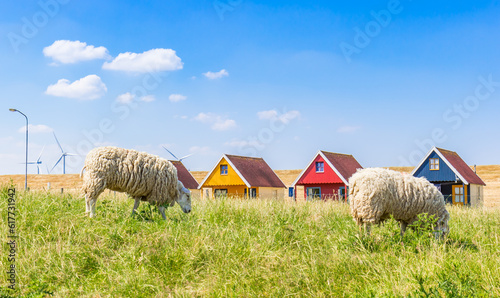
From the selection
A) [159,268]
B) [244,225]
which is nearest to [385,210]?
[244,225]

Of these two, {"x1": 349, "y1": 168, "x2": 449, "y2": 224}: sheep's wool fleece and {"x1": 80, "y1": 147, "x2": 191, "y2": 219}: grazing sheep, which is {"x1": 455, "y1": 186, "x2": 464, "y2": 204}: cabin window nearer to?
{"x1": 349, "y1": 168, "x2": 449, "y2": 224}: sheep's wool fleece

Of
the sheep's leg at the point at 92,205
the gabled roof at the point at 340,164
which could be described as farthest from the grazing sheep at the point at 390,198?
the gabled roof at the point at 340,164

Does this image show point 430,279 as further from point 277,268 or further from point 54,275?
→ point 54,275

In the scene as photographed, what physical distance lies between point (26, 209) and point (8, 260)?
2.58 meters

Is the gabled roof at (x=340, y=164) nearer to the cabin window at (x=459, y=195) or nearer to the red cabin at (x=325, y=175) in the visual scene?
the red cabin at (x=325, y=175)

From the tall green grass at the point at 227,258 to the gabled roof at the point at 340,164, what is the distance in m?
24.8

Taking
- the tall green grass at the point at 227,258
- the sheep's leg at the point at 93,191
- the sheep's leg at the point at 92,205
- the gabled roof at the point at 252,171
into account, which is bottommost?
the tall green grass at the point at 227,258

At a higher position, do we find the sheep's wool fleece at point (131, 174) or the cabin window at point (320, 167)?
the cabin window at point (320, 167)

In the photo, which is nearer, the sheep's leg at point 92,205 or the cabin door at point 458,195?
the sheep's leg at point 92,205

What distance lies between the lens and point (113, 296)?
706 cm

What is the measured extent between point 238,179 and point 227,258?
30.1 meters

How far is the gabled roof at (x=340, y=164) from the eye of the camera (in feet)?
119

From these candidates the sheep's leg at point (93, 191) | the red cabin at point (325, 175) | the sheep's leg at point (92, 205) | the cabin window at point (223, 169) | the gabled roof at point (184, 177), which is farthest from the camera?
the gabled roof at point (184, 177)

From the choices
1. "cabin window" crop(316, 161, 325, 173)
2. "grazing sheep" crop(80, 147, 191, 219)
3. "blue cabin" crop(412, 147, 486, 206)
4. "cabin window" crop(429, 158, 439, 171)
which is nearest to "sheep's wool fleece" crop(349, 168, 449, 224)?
"grazing sheep" crop(80, 147, 191, 219)
